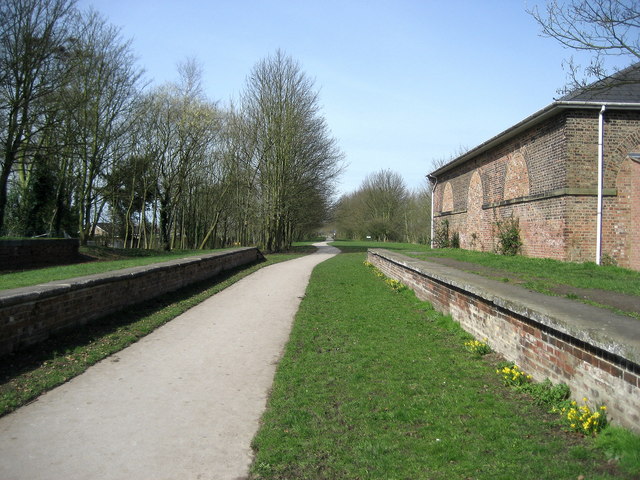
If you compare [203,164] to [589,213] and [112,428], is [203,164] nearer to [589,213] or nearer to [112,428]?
[589,213]

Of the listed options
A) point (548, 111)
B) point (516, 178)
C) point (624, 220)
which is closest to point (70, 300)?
point (548, 111)

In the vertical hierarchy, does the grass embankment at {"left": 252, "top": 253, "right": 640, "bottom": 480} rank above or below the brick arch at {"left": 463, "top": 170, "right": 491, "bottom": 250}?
below

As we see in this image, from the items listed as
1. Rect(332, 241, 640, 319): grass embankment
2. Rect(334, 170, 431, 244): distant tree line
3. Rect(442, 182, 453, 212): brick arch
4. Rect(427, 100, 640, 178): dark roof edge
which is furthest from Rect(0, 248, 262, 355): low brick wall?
Rect(334, 170, 431, 244): distant tree line

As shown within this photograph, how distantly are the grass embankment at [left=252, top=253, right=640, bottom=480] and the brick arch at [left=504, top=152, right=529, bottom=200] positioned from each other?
10.9 metres

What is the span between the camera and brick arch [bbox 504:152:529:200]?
15.8 metres

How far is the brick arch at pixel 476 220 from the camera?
19.8 meters

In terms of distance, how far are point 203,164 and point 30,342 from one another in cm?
2970

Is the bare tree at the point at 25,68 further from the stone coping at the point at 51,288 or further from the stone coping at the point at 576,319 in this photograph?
the stone coping at the point at 576,319

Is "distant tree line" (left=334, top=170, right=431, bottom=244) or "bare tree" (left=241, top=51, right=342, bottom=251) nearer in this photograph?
"bare tree" (left=241, top=51, right=342, bottom=251)

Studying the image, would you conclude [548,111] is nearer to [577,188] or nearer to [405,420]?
[577,188]

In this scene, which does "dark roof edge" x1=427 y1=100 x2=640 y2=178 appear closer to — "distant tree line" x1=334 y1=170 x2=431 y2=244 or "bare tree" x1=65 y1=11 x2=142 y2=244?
"bare tree" x1=65 y1=11 x2=142 y2=244

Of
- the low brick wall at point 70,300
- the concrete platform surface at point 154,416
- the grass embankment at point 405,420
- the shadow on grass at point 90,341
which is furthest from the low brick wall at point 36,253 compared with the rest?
the grass embankment at point 405,420

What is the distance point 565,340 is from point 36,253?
17542mm

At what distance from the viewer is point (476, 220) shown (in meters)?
21.0
